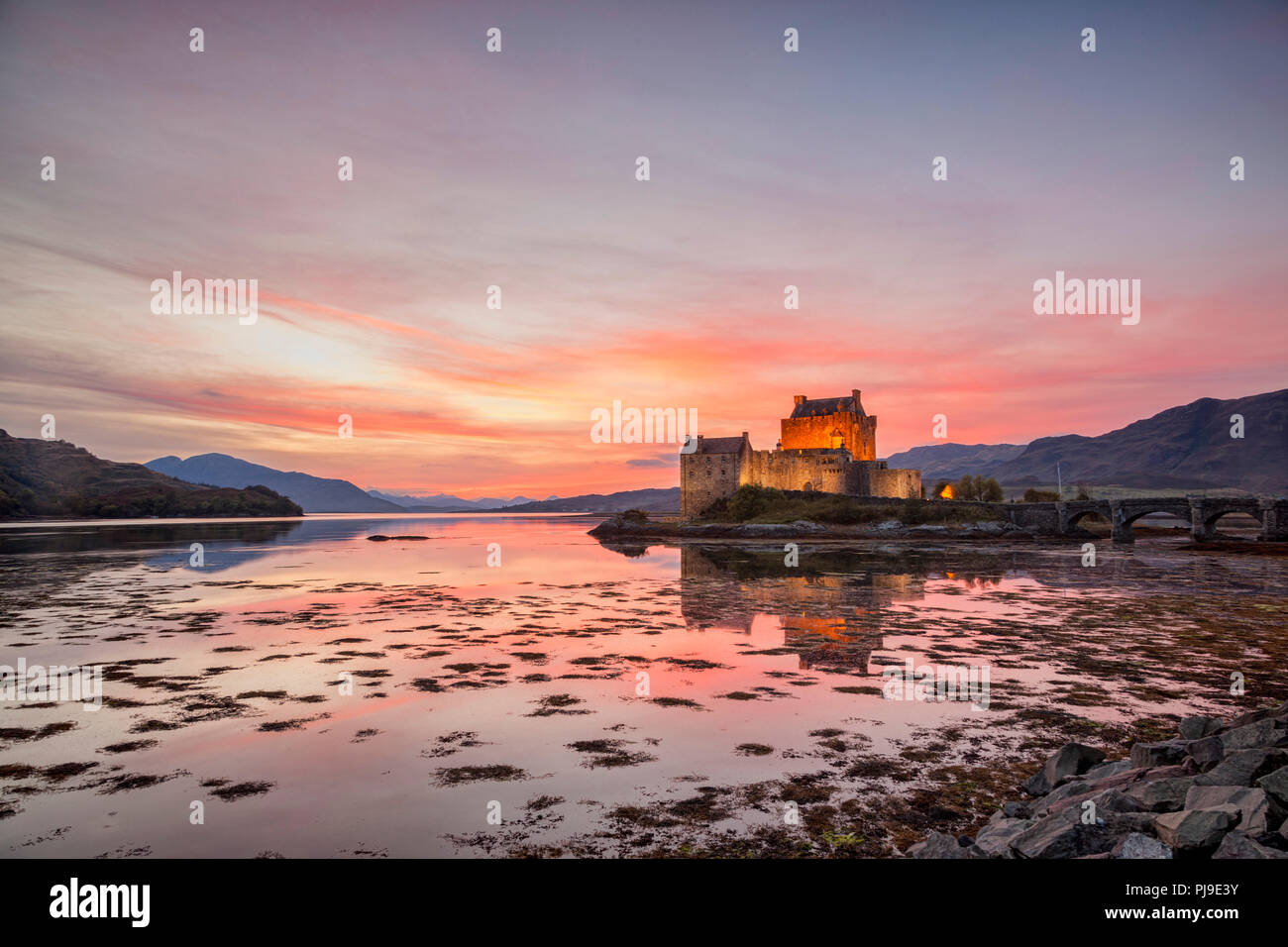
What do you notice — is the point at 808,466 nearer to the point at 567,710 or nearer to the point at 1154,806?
the point at 567,710

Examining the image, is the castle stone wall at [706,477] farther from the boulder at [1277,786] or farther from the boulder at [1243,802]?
the boulder at [1243,802]

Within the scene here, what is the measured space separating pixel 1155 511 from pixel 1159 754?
69.7 meters

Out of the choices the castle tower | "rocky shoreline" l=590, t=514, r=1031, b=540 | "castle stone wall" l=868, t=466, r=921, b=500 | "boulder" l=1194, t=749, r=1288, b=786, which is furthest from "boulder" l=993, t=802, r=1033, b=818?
"castle stone wall" l=868, t=466, r=921, b=500

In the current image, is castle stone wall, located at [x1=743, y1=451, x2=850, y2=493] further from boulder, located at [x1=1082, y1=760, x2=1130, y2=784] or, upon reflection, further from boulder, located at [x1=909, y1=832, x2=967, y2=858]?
boulder, located at [x1=909, y1=832, x2=967, y2=858]

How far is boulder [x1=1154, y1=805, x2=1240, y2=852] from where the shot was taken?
5.01 metres

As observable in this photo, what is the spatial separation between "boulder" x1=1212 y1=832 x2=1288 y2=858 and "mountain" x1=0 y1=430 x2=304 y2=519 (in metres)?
167

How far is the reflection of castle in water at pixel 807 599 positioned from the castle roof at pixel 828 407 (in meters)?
45.6

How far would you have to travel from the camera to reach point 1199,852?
4984mm

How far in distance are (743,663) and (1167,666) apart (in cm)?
891

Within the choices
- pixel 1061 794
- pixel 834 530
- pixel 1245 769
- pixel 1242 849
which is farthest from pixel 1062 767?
pixel 834 530
